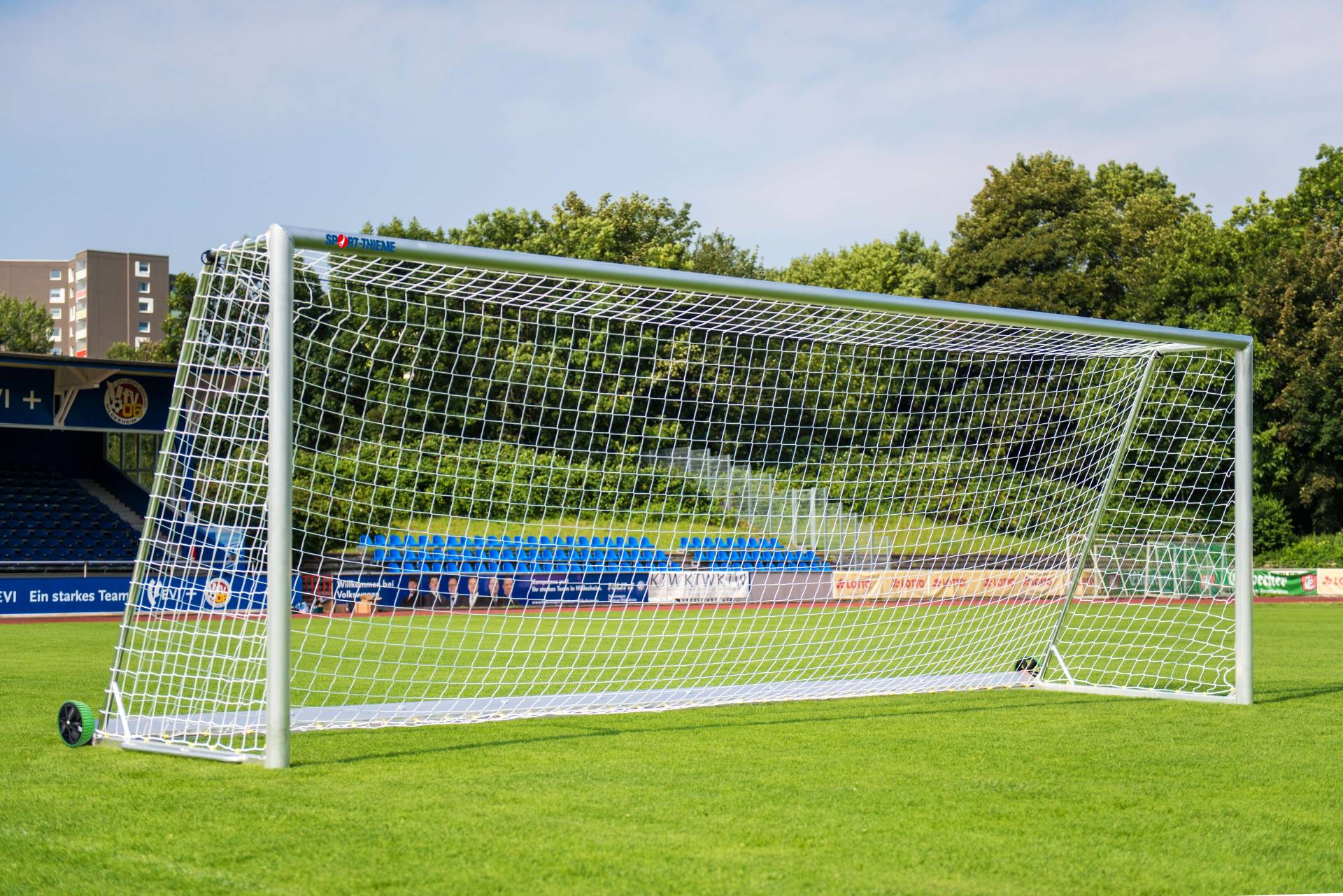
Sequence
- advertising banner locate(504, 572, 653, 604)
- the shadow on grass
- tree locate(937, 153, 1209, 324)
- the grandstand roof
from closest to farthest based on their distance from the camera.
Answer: the shadow on grass < advertising banner locate(504, 572, 653, 604) < the grandstand roof < tree locate(937, 153, 1209, 324)

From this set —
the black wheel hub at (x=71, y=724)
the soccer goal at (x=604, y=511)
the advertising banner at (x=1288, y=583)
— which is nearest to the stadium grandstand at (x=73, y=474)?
the soccer goal at (x=604, y=511)

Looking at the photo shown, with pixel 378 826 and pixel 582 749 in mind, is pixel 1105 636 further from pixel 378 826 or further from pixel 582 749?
pixel 378 826

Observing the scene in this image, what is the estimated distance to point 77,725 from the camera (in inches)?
224

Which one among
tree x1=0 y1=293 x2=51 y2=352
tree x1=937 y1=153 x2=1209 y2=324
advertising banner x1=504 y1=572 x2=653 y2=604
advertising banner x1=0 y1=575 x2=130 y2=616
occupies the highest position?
tree x1=937 y1=153 x2=1209 y2=324

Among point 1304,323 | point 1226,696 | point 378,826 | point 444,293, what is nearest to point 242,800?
point 378,826

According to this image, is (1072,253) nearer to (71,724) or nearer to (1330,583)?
(1330,583)

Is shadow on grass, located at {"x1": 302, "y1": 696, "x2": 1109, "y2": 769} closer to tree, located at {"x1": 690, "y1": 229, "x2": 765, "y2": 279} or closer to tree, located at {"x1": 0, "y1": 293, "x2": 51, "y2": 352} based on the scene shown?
tree, located at {"x1": 690, "y1": 229, "x2": 765, "y2": 279}

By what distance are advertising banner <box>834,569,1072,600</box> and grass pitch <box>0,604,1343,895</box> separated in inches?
151

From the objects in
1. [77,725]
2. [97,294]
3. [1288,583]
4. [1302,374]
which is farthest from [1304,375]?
[97,294]

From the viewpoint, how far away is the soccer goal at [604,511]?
588 cm

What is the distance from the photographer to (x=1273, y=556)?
92.0ft

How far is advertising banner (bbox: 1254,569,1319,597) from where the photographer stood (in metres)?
24.5

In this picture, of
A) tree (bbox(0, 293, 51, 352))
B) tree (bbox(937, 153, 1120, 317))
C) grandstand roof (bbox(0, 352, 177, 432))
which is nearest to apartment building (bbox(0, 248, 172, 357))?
tree (bbox(0, 293, 51, 352))

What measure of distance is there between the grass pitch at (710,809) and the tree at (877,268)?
33901mm
